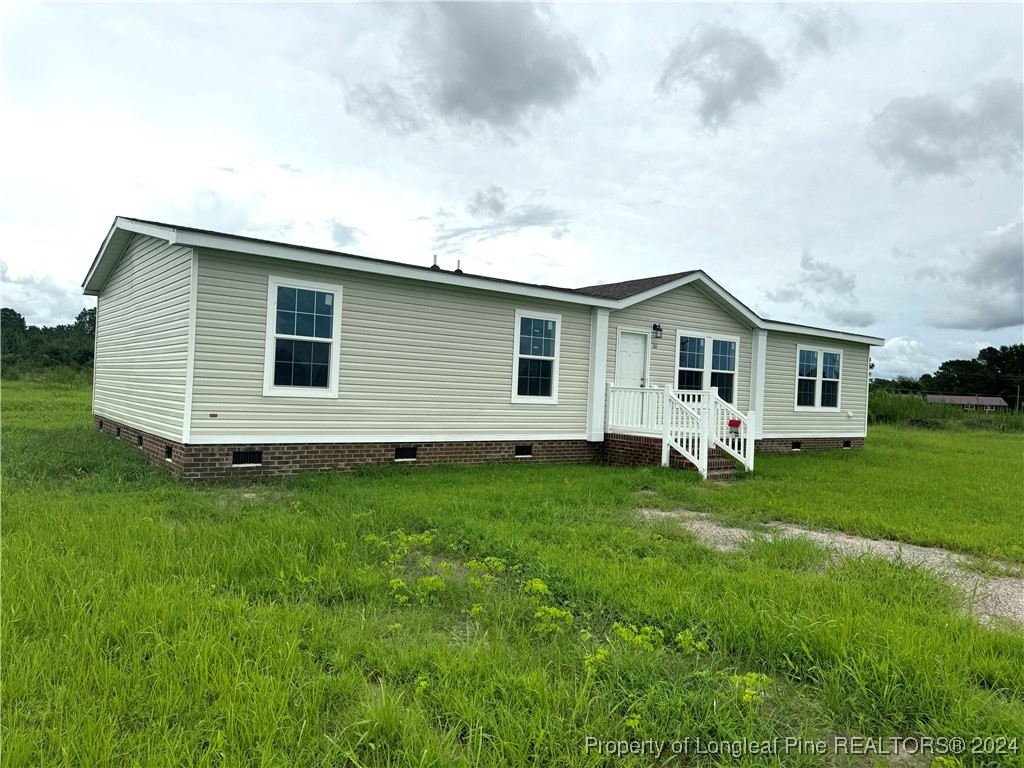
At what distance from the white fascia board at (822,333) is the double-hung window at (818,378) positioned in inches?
17.7

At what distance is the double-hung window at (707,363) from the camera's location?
1405 centimetres

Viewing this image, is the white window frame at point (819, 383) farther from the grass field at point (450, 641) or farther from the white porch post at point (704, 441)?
the grass field at point (450, 641)

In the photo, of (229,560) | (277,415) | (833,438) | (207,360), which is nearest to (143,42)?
(207,360)

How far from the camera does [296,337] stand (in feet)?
30.0

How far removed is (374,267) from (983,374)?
80.6 meters

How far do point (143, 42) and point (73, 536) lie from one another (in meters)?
7.78

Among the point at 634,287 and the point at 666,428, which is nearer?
the point at 666,428

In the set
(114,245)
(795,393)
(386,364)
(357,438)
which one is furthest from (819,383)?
(114,245)

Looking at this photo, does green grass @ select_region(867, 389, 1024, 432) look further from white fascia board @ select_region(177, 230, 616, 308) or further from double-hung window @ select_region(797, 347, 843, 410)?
white fascia board @ select_region(177, 230, 616, 308)

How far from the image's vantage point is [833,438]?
1680cm

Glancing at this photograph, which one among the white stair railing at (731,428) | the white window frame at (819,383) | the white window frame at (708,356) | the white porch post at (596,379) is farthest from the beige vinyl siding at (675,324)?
the white stair railing at (731,428)

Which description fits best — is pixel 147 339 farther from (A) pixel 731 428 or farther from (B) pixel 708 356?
(B) pixel 708 356

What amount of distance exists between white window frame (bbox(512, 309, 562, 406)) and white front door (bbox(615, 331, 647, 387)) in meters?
1.52

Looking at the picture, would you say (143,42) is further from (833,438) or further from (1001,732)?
(833,438)
